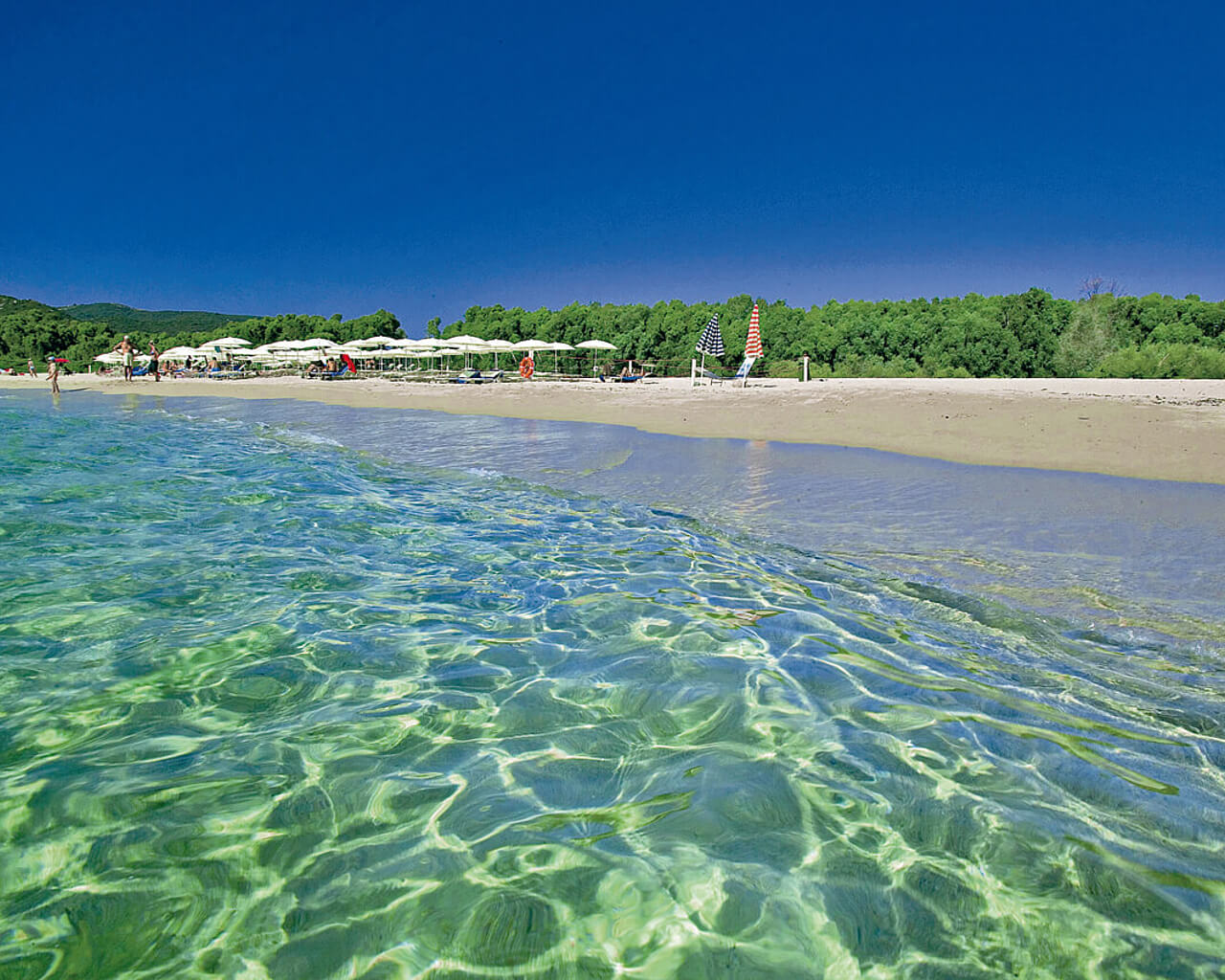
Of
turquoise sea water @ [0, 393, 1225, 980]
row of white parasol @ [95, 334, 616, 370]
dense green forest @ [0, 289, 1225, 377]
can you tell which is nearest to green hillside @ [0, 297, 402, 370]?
dense green forest @ [0, 289, 1225, 377]

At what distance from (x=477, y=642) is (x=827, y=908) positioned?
226cm

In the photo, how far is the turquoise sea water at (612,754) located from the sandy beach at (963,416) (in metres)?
5.15

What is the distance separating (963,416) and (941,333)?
3056cm

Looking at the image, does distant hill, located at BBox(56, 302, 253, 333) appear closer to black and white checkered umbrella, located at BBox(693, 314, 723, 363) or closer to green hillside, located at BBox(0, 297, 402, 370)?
green hillside, located at BBox(0, 297, 402, 370)

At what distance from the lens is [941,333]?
41000 mm

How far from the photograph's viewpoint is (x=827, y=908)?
1833mm

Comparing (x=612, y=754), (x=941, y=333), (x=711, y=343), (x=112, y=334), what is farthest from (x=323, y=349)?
(x=112, y=334)

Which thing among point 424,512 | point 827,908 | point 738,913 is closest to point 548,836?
point 738,913

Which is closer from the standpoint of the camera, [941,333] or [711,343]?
[711,343]

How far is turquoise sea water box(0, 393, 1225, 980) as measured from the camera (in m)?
1.74

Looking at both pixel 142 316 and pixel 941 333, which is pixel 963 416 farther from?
pixel 142 316

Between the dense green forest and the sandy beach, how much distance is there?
11.0m

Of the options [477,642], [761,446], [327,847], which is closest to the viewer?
[327,847]

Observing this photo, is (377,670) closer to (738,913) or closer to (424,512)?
(738,913)
